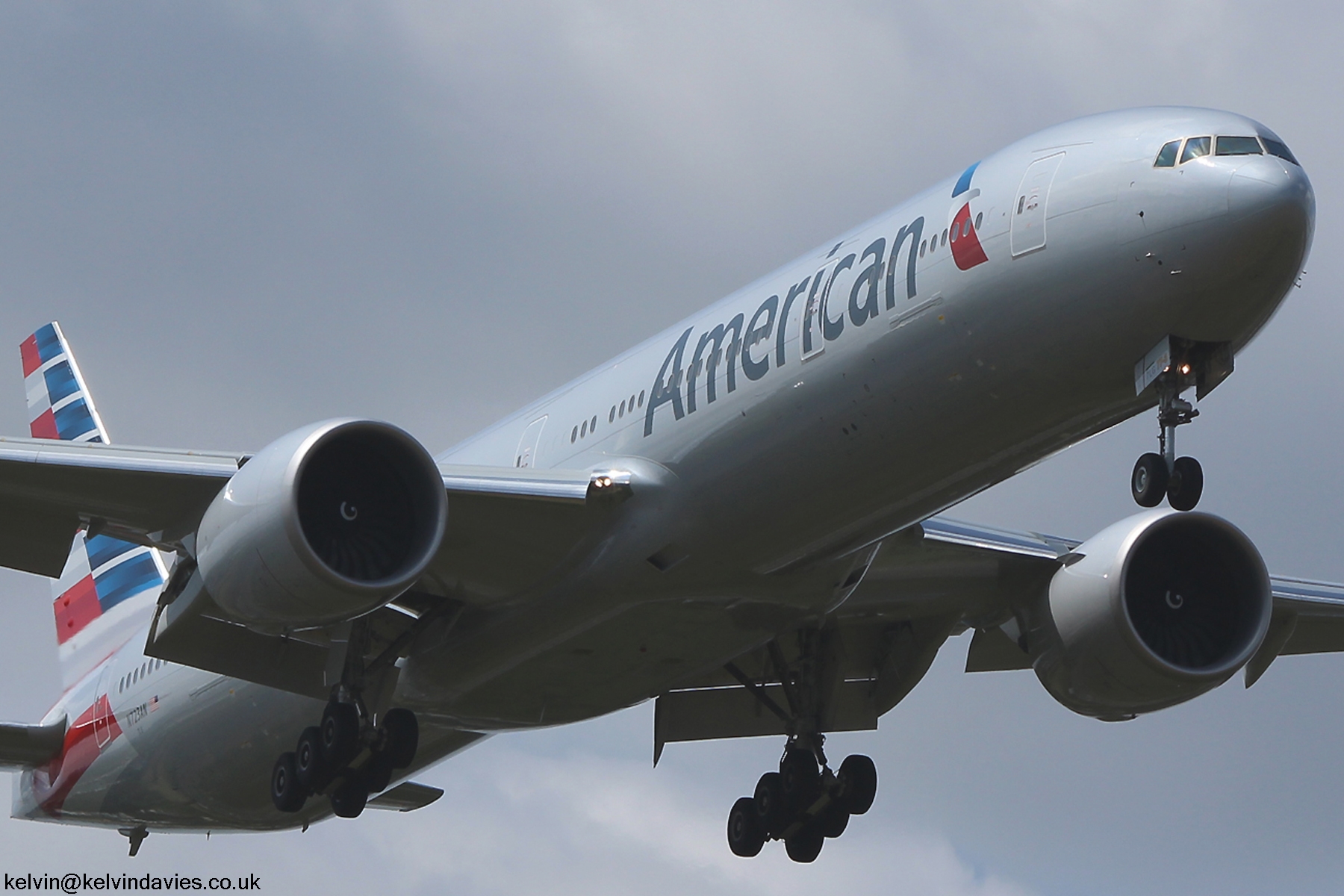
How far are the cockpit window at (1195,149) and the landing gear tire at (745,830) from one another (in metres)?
11.5

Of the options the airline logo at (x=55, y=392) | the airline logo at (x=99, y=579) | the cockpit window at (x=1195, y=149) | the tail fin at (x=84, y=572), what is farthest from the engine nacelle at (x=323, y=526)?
the airline logo at (x=55, y=392)

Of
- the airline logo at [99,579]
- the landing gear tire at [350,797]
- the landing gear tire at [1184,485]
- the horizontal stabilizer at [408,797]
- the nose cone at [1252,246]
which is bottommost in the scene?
the horizontal stabilizer at [408,797]

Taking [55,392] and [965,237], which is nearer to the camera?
[965,237]

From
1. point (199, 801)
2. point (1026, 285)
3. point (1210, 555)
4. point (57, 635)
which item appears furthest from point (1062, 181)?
point (57, 635)

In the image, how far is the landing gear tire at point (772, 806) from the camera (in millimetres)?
24781

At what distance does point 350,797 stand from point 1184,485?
10.6 meters

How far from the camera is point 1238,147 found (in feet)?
55.4

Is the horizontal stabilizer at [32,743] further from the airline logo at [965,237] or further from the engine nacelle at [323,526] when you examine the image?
the airline logo at [965,237]

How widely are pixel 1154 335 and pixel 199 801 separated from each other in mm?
15350

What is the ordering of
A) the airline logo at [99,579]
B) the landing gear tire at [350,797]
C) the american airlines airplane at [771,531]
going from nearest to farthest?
the american airlines airplane at [771,531] < the landing gear tire at [350,797] < the airline logo at [99,579]

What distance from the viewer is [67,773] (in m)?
27.9

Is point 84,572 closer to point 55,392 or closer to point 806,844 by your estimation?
point 55,392

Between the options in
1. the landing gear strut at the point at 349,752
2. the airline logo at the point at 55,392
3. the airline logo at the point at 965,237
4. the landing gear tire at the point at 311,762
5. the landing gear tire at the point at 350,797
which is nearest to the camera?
the airline logo at the point at 965,237

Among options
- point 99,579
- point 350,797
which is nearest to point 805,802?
point 350,797
